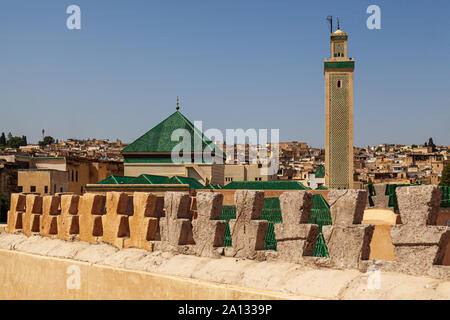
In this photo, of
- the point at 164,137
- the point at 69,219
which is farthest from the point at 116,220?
the point at 164,137

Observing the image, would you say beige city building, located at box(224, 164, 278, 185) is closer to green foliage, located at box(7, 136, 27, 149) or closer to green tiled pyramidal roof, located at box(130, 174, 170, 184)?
green tiled pyramidal roof, located at box(130, 174, 170, 184)

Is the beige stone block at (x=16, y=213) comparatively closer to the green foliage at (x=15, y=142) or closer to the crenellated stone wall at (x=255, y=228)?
the crenellated stone wall at (x=255, y=228)

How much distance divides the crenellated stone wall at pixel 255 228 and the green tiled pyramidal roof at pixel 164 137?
78.6ft

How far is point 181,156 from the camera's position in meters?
30.2

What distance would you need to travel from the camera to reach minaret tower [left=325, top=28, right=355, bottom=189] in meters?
41.2

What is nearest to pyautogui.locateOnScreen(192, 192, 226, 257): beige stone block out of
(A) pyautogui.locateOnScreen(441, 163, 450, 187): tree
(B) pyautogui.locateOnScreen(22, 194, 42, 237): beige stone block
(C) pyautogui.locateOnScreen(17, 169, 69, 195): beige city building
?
(B) pyautogui.locateOnScreen(22, 194, 42, 237): beige stone block

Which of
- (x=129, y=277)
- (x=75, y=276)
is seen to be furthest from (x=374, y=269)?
(x=75, y=276)

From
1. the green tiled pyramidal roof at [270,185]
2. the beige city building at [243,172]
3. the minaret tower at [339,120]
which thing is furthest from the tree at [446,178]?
the green tiled pyramidal roof at [270,185]

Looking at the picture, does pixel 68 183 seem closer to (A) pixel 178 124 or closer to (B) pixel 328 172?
(A) pixel 178 124

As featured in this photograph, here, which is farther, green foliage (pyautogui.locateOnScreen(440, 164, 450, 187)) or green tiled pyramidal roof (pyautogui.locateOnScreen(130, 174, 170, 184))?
green foliage (pyautogui.locateOnScreen(440, 164, 450, 187))

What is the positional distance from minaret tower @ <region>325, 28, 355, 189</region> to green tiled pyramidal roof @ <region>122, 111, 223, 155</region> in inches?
514

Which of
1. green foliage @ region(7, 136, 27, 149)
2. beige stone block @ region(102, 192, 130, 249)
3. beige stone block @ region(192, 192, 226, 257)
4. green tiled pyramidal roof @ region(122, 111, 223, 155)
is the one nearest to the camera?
beige stone block @ region(192, 192, 226, 257)

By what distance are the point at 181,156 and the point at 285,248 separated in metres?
26.2

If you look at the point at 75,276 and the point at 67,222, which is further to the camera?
the point at 67,222
